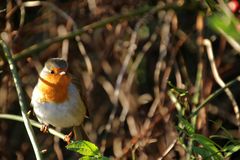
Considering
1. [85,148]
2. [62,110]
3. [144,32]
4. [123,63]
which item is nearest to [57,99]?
[62,110]

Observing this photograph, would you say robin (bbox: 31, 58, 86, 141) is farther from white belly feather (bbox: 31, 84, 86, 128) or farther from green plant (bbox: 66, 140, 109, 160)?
green plant (bbox: 66, 140, 109, 160)

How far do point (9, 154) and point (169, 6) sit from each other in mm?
1922

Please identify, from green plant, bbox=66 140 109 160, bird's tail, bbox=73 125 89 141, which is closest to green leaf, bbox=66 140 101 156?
green plant, bbox=66 140 109 160

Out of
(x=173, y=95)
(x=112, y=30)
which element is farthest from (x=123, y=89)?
(x=173, y=95)

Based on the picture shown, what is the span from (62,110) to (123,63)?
50.3 inches

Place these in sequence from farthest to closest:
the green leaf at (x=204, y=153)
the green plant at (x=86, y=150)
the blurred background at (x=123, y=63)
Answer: the blurred background at (x=123, y=63)
the green leaf at (x=204, y=153)
the green plant at (x=86, y=150)

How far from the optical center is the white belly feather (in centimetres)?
324

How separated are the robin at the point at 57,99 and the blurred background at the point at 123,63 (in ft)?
1.97

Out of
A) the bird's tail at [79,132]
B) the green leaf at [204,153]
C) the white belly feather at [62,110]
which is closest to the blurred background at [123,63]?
the bird's tail at [79,132]

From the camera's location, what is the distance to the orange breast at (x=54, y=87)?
10.7 feet

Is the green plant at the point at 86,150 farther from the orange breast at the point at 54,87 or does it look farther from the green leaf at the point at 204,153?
the orange breast at the point at 54,87

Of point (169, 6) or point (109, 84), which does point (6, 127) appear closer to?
point (109, 84)

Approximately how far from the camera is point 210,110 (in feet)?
15.5

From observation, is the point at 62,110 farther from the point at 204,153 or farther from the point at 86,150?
the point at 86,150
